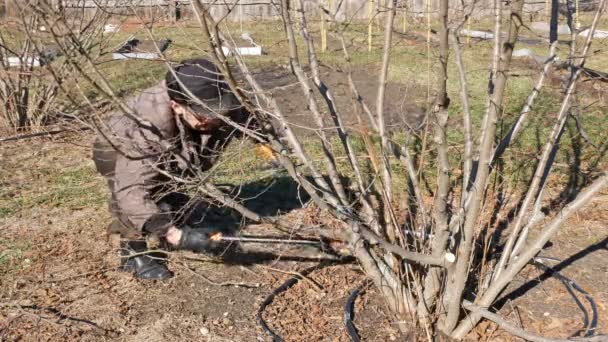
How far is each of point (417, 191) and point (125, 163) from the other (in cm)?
174

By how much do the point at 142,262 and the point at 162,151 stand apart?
91cm

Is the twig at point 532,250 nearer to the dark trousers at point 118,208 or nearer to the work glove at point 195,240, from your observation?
the work glove at point 195,240

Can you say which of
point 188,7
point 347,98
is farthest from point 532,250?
point 347,98

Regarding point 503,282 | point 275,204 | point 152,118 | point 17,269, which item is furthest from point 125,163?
point 503,282

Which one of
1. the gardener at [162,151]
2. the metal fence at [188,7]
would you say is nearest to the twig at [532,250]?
the metal fence at [188,7]

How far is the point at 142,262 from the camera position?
168 inches

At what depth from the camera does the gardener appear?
367cm

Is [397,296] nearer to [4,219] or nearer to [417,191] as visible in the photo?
[417,191]

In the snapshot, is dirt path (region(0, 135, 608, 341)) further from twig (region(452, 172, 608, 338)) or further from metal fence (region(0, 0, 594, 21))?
metal fence (region(0, 0, 594, 21))

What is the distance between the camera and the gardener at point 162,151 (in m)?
3.67

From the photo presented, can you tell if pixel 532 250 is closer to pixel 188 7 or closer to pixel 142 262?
pixel 188 7

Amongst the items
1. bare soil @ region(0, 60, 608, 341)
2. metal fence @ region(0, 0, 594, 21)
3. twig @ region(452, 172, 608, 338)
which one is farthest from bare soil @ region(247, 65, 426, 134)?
twig @ region(452, 172, 608, 338)

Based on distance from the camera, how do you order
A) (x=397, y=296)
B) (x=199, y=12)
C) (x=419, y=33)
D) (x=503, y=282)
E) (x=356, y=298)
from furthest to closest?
(x=419, y=33) < (x=356, y=298) < (x=397, y=296) < (x=503, y=282) < (x=199, y=12)

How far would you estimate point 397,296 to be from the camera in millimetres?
3494
